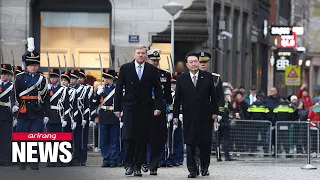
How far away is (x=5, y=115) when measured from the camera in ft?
73.6

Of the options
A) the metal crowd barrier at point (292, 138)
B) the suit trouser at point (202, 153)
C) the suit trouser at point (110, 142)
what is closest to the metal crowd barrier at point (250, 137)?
the metal crowd barrier at point (292, 138)

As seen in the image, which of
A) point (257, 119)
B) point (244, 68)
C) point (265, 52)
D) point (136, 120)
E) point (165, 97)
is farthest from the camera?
point (265, 52)

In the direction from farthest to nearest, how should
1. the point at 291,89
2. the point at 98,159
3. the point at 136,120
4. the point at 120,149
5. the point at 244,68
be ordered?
the point at 291,89 < the point at 244,68 < the point at 98,159 < the point at 120,149 < the point at 136,120

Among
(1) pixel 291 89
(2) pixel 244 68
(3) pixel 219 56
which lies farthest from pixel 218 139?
(1) pixel 291 89

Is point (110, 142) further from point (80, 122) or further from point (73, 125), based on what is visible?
point (80, 122)

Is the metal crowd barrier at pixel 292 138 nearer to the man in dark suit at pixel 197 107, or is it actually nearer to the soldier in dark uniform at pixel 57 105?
the soldier in dark uniform at pixel 57 105

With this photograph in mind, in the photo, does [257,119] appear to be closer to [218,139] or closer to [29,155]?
[218,139]

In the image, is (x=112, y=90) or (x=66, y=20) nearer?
(x=112, y=90)

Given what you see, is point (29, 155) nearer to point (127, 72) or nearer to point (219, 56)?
point (127, 72)

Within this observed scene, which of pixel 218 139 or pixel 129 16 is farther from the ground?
pixel 129 16

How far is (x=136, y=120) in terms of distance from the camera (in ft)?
62.0

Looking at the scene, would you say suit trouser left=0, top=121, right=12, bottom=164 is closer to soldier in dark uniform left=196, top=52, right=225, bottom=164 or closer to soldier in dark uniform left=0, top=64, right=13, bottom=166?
soldier in dark uniform left=0, top=64, right=13, bottom=166

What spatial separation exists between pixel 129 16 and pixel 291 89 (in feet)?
81.2

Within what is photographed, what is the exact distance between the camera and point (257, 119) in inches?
1209
